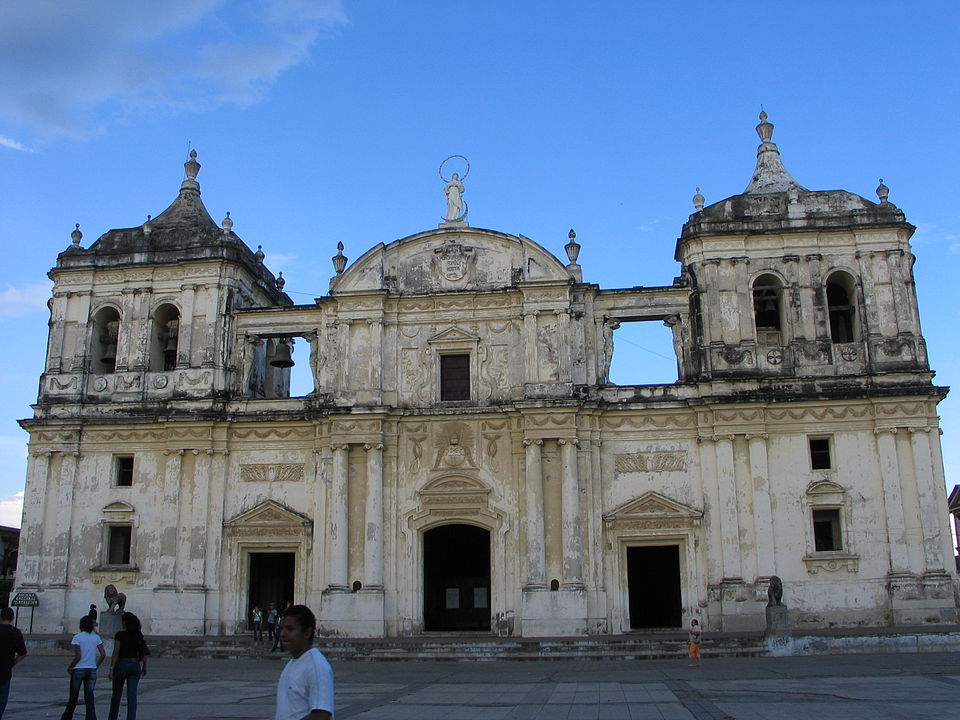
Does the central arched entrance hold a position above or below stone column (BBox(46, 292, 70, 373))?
below

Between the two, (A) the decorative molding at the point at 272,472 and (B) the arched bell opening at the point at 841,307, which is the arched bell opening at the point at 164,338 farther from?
(B) the arched bell opening at the point at 841,307

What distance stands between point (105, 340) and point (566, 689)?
2156 cm

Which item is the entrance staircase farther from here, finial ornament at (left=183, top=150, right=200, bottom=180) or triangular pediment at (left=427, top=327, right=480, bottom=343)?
finial ornament at (left=183, top=150, right=200, bottom=180)

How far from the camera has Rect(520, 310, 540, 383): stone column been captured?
2711 centimetres

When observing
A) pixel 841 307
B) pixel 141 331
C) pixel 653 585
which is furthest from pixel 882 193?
pixel 141 331

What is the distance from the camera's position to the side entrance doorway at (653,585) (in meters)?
28.0

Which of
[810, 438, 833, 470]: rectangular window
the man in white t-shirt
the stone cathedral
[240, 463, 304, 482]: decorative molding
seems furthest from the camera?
[240, 463, 304, 482]: decorative molding

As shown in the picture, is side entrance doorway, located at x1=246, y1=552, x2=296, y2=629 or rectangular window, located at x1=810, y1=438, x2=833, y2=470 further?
side entrance doorway, located at x1=246, y1=552, x2=296, y2=629

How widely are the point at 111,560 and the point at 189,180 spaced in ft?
45.3

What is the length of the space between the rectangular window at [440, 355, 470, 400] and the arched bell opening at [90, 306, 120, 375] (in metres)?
11.0

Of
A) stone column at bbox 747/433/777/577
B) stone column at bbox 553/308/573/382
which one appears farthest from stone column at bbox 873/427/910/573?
stone column at bbox 553/308/573/382

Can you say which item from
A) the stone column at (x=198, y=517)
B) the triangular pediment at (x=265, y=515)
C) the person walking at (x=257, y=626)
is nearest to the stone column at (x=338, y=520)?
the triangular pediment at (x=265, y=515)

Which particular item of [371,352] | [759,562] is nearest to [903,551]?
[759,562]

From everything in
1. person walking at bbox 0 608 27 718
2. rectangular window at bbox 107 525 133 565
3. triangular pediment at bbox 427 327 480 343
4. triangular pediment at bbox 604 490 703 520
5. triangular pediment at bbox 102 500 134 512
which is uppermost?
triangular pediment at bbox 427 327 480 343
